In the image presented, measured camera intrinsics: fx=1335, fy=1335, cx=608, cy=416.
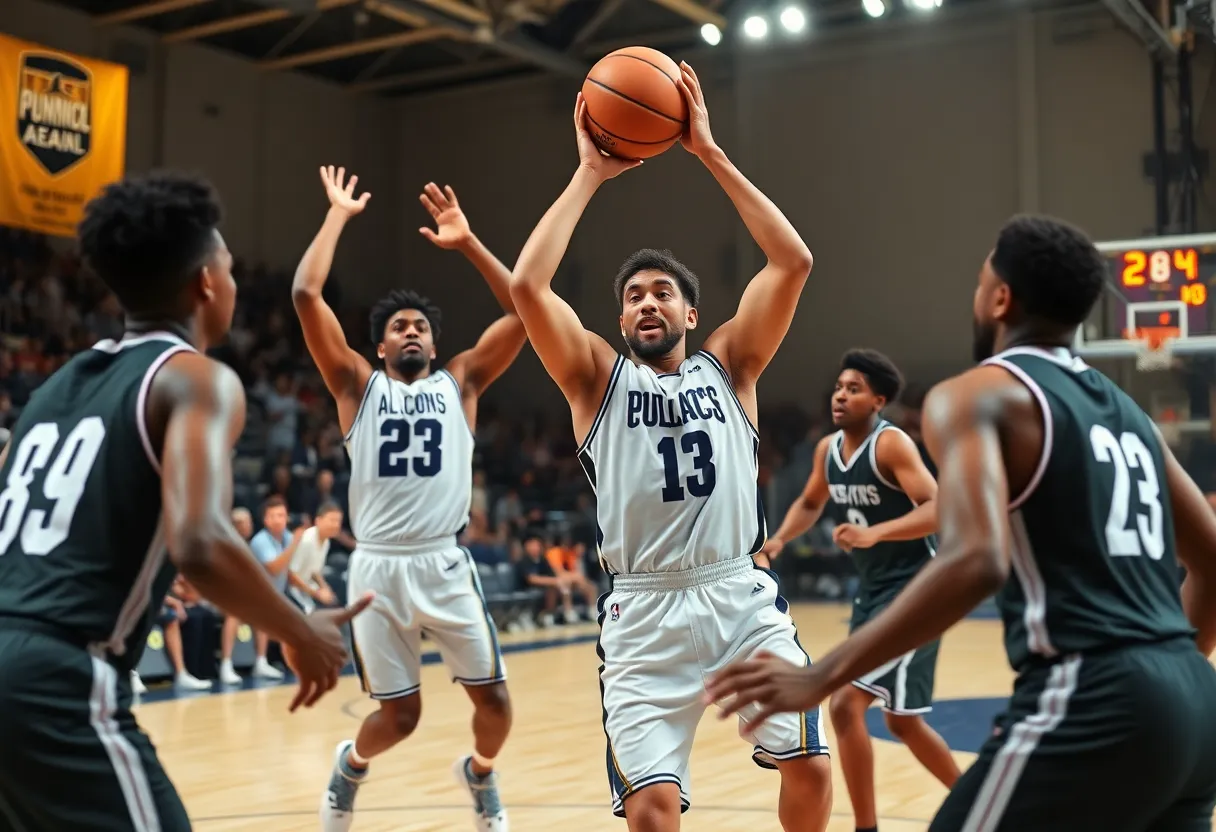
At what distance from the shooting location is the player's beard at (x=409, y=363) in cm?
576

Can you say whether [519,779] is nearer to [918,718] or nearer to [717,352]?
[918,718]

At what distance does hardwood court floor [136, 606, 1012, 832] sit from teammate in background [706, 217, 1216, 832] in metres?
3.40

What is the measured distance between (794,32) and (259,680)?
11.2 metres

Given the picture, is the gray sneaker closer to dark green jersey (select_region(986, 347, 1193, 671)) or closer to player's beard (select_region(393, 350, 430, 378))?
player's beard (select_region(393, 350, 430, 378))

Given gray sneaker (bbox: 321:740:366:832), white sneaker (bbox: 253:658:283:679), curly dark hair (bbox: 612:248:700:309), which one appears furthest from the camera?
white sneaker (bbox: 253:658:283:679)

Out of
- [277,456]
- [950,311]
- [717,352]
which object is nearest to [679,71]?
[717,352]

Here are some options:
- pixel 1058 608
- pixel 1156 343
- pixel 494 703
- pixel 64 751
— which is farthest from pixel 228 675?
pixel 1058 608

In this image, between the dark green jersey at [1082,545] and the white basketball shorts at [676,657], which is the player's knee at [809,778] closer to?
the white basketball shorts at [676,657]

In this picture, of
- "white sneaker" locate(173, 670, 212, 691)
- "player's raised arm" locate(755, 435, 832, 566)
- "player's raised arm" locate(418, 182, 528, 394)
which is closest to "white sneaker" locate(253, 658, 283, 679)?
"white sneaker" locate(173, 670, 212, 691)

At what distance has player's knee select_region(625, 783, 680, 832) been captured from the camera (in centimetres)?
352

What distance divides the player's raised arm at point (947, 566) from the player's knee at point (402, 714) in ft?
10.3

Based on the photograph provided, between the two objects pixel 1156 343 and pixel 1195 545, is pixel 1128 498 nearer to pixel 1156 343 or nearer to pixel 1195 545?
pixel 1195 545

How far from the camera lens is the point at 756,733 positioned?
12.4ft

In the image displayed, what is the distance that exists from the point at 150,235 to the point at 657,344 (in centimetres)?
190
